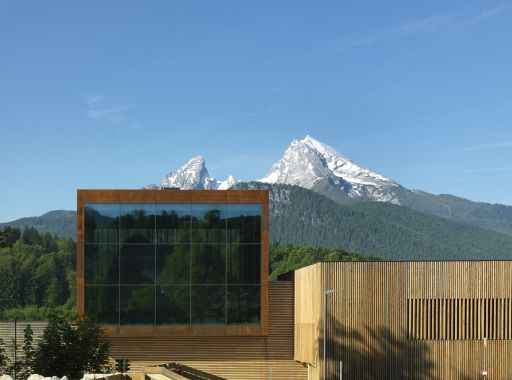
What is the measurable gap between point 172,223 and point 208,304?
519 cm

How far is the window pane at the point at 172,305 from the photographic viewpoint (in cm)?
6116

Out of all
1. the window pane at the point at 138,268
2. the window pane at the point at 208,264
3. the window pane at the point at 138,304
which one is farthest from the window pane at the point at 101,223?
the window pane at the point at 208,264

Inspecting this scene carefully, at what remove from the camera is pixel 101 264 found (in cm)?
6116

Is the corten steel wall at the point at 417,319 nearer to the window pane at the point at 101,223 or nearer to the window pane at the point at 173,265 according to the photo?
the window pane at the point at 173,265

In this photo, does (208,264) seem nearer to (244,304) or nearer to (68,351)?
(244,304)

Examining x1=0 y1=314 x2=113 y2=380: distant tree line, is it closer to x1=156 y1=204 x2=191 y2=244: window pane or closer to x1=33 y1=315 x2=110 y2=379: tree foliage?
x1=33 y1=315 x2=110 y2=379: tree foliage

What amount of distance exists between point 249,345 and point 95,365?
18851 mm

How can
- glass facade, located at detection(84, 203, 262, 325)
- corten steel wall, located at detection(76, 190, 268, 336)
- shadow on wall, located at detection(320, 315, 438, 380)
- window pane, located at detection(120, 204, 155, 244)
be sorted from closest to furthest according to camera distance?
1. shadow on wall, located at detection(320, 315, 438, 380)
2. corten steel wall, located at detection(76, 190, 268, 336)
3. glass facade, located at detection(84, 203, 262, 325)
4. window pane, located at detection(120, 204, 155, 244)

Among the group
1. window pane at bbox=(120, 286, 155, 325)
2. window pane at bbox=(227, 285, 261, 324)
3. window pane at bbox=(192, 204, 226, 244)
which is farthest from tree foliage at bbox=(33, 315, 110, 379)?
window pane at bbox=(192, 204, 226, 244)

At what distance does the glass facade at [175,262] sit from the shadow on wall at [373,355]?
23.5ft

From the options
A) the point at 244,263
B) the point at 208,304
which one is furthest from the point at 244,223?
the point at 208,304

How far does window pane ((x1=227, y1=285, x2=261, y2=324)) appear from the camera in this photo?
61156mm

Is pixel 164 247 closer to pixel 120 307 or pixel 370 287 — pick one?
pixel 120 307

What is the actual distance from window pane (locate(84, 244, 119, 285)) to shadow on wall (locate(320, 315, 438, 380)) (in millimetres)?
13577
